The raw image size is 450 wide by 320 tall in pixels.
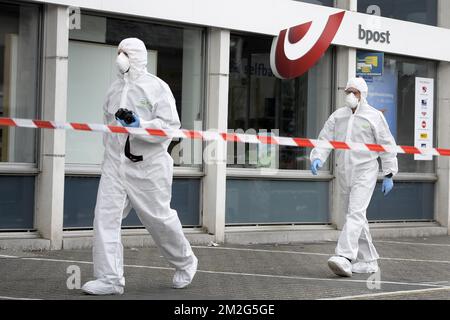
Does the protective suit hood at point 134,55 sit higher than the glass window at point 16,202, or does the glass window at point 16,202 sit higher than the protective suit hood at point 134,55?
the protective suit hood at point 134,55

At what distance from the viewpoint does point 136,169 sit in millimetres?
8531

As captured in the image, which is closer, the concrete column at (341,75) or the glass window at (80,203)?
the glass window at (80,203)

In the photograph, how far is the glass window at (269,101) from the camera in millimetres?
14375

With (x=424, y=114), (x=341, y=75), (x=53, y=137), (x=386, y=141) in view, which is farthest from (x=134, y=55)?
(x=424, y=114)

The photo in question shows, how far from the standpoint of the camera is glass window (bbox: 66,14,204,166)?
12781 mm

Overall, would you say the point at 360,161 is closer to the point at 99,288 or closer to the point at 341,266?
the point at 341,266

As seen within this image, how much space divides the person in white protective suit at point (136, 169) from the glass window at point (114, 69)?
13.6 feet

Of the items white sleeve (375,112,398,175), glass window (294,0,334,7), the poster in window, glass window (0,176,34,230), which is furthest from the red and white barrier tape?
the poster in window

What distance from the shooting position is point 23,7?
39.7 ft

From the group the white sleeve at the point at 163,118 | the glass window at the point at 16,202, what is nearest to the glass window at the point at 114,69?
the glass window at the point at 16,202

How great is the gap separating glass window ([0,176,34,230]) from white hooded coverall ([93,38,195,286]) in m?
3.52

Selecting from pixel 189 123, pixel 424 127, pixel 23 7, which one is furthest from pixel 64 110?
pixel 424 127

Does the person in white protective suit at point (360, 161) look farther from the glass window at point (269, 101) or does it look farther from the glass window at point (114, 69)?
the glass window at point (269, 101)

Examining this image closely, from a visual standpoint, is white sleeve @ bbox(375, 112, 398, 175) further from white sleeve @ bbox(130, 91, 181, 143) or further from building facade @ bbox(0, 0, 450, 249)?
building facade @ bbox(0, 0, 450, 249)
